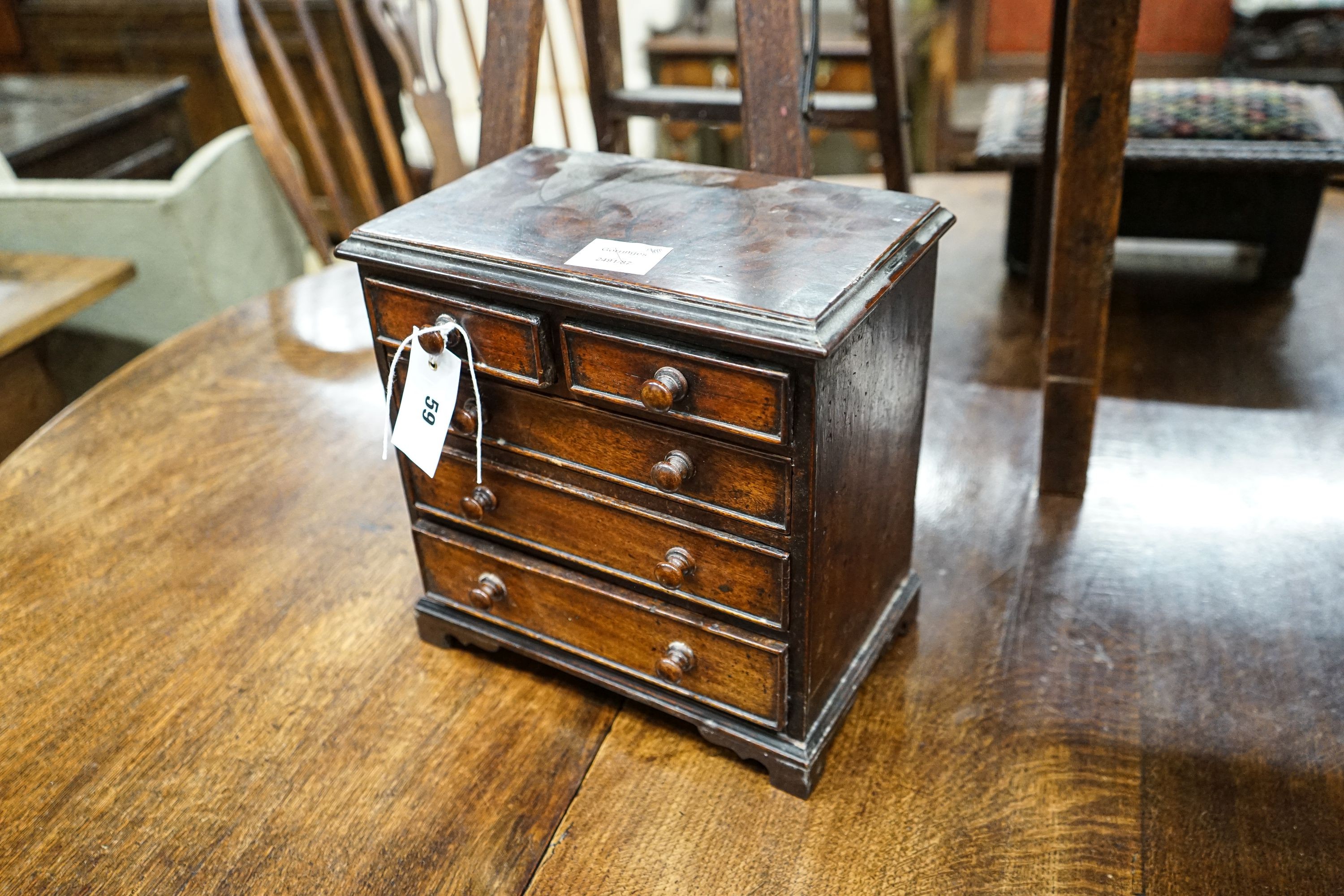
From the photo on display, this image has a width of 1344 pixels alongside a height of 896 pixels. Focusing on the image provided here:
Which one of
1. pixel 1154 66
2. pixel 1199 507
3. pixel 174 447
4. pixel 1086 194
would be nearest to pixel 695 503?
pixel 1086 194

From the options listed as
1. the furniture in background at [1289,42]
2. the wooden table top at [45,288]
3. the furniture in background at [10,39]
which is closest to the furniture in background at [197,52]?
the furniture in background at [10,39]

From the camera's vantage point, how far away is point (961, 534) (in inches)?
49.9

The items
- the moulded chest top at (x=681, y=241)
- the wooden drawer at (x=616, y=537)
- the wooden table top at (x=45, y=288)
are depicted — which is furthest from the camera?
the wooden table top at (x=45, y=288)

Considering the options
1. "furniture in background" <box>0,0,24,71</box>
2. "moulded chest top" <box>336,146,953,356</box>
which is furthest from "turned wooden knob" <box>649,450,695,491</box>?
"furniture in background" <box>0,0,24,71</box>

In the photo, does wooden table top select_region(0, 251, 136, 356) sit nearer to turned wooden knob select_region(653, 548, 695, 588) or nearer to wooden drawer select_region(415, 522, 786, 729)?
wooden drawer select_region(415, 522, 786, 729)

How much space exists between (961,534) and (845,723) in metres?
0.35

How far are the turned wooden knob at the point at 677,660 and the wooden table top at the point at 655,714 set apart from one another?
0.33 feet

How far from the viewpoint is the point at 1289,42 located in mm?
2859

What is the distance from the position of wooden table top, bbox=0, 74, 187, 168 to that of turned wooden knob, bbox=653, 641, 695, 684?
210 centimetres

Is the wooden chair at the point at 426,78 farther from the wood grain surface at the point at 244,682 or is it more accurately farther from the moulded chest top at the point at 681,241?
the moulded chest top at the point at 681,241

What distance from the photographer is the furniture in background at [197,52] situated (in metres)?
3.46

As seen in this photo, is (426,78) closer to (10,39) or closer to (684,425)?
(684,425)

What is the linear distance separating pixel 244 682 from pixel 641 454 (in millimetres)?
542

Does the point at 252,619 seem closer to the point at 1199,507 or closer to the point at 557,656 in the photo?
the point at 557,656
